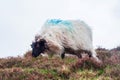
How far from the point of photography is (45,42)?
49.9ft

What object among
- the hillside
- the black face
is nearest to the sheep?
the black face

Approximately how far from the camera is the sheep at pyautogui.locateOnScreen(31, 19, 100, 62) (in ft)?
49.7

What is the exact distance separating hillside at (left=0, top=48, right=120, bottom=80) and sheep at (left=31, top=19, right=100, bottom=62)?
0.35m

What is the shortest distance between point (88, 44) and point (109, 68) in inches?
74.9

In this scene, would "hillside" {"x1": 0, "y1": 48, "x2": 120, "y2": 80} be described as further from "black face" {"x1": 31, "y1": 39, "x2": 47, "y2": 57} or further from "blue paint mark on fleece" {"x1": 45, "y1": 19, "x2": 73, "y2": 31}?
"blue paint mark on fleece" {"x1": 45, "y1": 19, "x2": 73, "y2": 31}

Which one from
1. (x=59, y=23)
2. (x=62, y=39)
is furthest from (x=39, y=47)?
(x=59, y=23)

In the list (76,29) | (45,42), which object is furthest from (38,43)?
(76,29)

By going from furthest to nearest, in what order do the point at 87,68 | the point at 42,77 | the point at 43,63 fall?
the point at 43,63 < the point at 87,68 < the point at 42,77

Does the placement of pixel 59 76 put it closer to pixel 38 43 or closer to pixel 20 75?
pixel 20 75

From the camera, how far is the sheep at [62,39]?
15.1 meters

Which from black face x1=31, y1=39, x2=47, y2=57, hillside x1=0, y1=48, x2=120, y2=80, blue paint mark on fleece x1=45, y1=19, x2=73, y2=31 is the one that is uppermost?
blue paint mark on fleece x1=45, y1=19, x2=73, y2=31

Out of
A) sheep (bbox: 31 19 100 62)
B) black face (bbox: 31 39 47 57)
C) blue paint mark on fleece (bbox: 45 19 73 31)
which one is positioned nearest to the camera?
sheep (bbox: 31 19 100 62)

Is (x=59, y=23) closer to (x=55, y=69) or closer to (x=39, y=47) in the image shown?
(x=39, y=47)

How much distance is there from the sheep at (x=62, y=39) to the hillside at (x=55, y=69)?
13.9 inches
